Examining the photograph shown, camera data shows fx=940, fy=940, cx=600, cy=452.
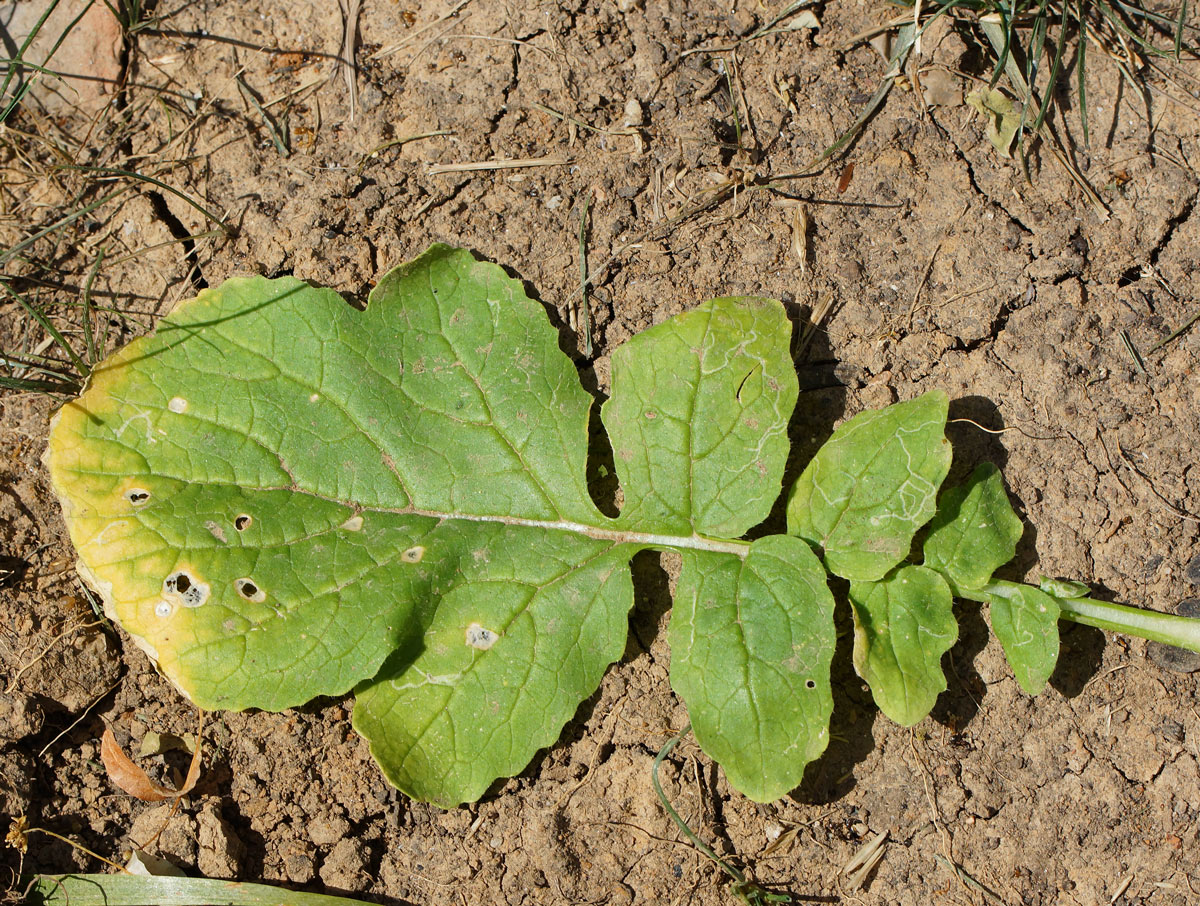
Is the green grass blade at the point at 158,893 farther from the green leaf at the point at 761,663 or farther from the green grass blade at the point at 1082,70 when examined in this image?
the green grass blade at the point at 1082,70

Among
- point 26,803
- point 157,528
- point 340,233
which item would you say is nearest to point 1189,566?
point 340,233

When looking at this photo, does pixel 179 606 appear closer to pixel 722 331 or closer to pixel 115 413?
pixel 115 413

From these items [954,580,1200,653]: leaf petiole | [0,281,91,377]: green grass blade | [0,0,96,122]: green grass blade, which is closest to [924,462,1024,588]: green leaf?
[954,580,1200,653]: leaf petiole

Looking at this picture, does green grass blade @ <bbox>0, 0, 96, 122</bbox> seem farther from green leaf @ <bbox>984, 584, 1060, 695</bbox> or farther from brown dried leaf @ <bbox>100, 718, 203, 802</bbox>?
green leaf @ <bbox>984, 584, 1060, 695</bbox>

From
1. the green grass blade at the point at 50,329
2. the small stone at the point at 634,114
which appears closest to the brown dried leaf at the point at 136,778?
the green grass blade at the point at 50,329

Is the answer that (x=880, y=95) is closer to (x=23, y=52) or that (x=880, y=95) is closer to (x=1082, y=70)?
(x=1082, y=70)

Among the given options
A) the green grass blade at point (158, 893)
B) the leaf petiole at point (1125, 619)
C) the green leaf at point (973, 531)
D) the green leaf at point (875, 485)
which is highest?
the green leaf at point (875, 485)

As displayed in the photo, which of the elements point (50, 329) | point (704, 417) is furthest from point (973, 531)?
point (50, 329)
